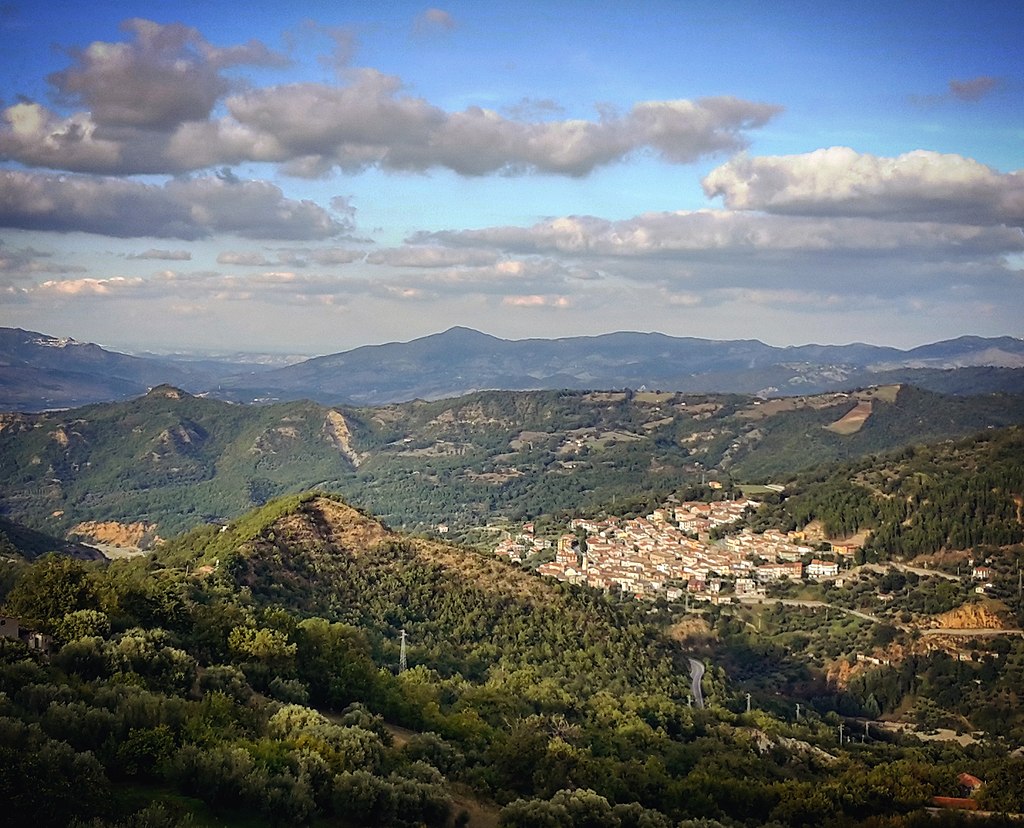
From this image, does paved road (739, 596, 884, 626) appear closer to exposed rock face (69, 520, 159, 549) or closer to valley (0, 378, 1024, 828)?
valley (0, 378, 1024, 828)

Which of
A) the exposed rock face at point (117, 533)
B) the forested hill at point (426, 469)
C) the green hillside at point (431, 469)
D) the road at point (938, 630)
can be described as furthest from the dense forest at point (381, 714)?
the green hillside at point (431, 469)

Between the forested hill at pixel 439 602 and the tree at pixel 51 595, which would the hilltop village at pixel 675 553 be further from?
the tree at pixel 51 595

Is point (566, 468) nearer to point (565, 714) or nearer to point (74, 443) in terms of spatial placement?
point (74, 443)

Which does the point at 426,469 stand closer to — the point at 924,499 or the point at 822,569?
the point at 822,569

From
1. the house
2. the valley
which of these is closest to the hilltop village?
the house

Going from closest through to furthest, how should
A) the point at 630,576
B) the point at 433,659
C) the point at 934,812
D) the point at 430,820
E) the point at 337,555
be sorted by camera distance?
1. the point at 430,820
2. the point at 934,812
3. the point at 433,659
4. the point at 337,555
5. the point at 630,576

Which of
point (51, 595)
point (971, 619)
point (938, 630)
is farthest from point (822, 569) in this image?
point (51, 595)

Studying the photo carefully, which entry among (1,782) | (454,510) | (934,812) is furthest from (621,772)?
(454,510)
